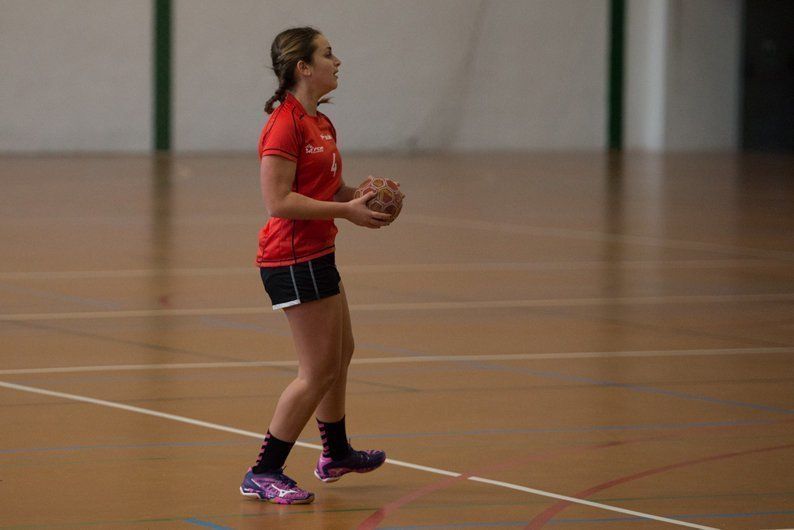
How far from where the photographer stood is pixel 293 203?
486cm

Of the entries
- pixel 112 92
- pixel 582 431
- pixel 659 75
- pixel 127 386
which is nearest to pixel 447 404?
pixel 582 431

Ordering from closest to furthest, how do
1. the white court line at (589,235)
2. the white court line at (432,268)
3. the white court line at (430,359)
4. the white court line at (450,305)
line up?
1. the white court line at (430,359)
2. the white court line at (450,305)
3. the white court line at (432,268)
4. the white court line at (589,235)

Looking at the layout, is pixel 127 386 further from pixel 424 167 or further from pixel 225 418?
pixel 424 167

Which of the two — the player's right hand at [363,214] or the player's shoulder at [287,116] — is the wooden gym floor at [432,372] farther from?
the player's shoulder at [287,116]

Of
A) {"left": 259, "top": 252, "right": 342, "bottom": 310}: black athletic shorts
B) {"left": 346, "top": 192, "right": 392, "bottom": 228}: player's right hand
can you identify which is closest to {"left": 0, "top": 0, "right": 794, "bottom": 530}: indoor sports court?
{"left": 259, "top": 252, "right": 342, "bottom": 310}: black athletic shorts

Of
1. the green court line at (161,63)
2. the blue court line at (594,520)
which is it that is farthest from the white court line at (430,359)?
the green court line at (161,63)

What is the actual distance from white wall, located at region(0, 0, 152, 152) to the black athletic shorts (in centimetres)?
2059

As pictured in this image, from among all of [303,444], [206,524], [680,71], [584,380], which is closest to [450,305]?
[584,380]

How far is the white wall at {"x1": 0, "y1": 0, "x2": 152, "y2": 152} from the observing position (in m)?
24.5

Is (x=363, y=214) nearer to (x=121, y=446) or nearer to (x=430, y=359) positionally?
(x=121, y=446)

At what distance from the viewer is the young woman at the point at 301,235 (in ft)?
16.1

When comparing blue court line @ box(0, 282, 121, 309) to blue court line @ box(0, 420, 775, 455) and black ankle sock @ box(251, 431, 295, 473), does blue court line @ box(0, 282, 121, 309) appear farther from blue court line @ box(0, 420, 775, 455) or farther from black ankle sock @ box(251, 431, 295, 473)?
black ankle sock @ box(251, 431, 295, 473)

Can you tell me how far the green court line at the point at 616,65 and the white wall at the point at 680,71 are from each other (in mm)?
184

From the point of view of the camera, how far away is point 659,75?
94.4ft
